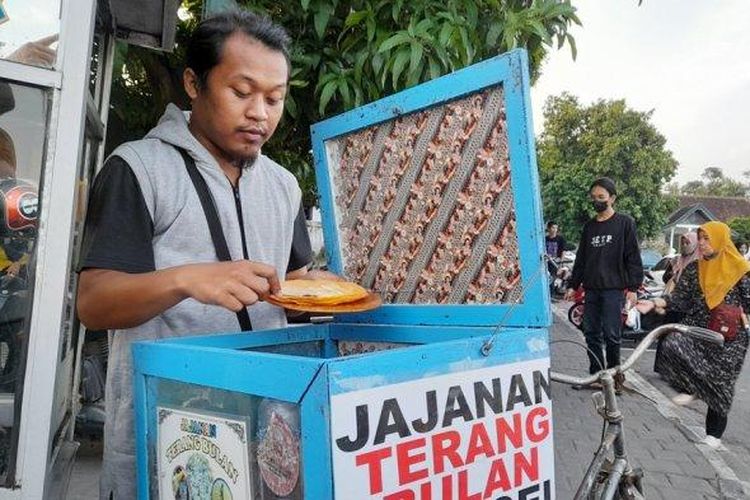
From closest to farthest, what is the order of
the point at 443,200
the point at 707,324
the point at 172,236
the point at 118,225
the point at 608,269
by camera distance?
the point at 118,225
the point at 172,236
the point at 443,200
the point at 707,324
the point at 608,269

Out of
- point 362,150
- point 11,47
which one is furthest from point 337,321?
point 11,47

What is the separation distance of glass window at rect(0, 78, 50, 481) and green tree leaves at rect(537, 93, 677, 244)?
2990cm

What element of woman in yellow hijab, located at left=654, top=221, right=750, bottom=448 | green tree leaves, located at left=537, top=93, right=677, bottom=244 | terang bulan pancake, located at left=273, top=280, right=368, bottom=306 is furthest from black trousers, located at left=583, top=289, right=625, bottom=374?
green tree leaves, located at left=537, top=93, right=677, bottom=244

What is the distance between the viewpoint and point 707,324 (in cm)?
490

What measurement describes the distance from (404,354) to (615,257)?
18.6 feet

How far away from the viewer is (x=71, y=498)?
3.45 meters

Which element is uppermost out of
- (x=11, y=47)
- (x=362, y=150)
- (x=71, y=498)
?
(x=11, y=47)

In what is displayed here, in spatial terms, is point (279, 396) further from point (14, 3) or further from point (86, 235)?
point (14, 3)

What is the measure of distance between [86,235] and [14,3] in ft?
2.43

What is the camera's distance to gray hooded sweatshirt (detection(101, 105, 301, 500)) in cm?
138

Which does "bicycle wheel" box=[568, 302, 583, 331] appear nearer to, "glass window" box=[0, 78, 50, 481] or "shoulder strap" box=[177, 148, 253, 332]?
"glass window" box=[0, 78, 50, 481]

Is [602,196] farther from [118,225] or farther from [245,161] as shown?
[118,225]

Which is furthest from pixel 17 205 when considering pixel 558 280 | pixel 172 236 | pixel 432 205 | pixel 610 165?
pixel 610 165

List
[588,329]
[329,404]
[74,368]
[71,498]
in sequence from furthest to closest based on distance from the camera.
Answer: [588,329], [71,498], [74,368], [329,404]
